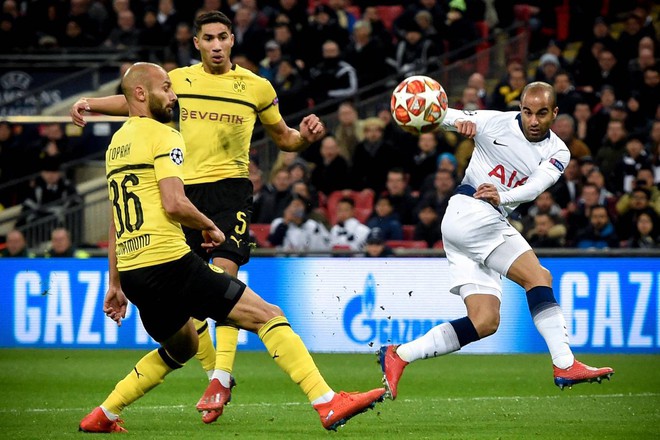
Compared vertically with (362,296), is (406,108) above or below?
above

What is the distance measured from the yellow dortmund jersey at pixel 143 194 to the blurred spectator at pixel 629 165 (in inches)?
408

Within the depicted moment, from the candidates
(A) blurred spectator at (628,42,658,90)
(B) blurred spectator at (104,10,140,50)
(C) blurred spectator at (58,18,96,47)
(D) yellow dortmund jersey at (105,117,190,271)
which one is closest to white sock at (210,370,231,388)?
(D) yellow dortmund jersey at (105,117,190,271)

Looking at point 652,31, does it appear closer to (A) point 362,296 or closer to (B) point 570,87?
(B) point 570,87

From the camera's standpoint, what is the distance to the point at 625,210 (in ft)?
51.2

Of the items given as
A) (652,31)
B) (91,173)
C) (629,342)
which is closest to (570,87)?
(652,31)

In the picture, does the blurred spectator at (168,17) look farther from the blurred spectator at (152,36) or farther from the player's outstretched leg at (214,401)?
the player's outstretched leg at (214,401)

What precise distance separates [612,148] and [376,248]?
13.7ft

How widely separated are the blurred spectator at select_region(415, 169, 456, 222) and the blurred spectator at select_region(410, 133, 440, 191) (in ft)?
3.57

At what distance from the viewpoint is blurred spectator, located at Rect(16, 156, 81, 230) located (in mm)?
17125

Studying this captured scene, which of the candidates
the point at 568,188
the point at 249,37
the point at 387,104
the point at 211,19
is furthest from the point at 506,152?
the point at 249,37

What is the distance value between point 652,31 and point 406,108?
11.1m

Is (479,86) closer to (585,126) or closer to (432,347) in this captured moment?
(585,126)

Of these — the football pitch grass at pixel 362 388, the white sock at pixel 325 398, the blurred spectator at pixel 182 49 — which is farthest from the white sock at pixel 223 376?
the blurred spectator at pixel 182 49

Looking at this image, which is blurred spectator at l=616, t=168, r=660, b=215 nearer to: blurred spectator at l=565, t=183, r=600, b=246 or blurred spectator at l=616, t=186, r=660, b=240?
blurred spectator at l=616, t=186, r=660, b=240
